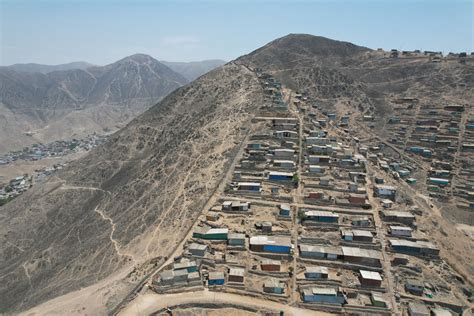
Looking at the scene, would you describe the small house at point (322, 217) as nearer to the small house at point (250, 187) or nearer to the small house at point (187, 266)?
the small house at point (250, 187)

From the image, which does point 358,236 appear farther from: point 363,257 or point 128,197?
point 128,197

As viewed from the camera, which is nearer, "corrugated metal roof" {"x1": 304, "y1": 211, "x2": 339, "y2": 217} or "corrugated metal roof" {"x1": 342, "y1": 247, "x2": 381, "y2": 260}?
"corrugated metal roof" {"x1": 342, "y1": 247, "x2": 381, "y2": 260}

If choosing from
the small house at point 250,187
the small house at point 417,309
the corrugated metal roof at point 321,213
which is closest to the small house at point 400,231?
the corrugated metal roof at point 321,213

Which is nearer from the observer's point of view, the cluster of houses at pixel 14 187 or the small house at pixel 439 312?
the small house at pixel 439 312

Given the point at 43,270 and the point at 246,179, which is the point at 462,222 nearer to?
the point at 246,179

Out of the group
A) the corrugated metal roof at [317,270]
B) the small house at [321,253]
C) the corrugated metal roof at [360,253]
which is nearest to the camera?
the corrugated metal roof at [317,270]

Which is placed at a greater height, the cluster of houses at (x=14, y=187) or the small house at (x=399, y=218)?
the small house at (x=399, y=218)

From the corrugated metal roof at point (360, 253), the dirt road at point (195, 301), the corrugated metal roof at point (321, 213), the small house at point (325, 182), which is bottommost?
the dirt road at point (195, 301)

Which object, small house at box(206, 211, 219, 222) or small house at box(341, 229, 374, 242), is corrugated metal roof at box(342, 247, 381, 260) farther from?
small house at box(206, 211, 219, 222)

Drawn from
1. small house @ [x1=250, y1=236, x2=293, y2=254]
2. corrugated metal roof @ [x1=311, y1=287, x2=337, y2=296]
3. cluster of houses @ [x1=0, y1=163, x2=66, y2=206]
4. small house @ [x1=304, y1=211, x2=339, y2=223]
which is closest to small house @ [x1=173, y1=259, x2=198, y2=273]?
small house @ [x1=250, y1=236, x2=293, y2=254]
